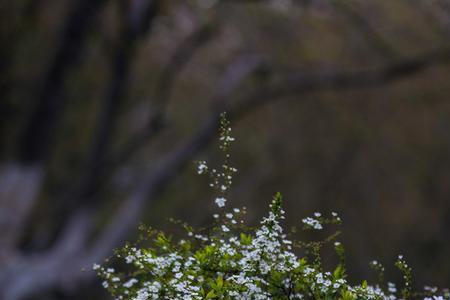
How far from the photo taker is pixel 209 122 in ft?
30.8

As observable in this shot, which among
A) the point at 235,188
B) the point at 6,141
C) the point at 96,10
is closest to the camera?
the point at 96,10

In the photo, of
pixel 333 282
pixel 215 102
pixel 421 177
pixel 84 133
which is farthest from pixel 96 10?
pixel 421 177

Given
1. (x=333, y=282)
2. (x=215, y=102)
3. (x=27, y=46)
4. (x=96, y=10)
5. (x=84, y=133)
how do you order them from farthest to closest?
1. (x=84, y=133)
2. (x=27, y=46)
3. (x=215, y=102)
4. (x=96, y=10)
5. (x=333, y=282)

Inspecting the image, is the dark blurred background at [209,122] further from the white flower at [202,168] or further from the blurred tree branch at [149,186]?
the white flower at [202,168]

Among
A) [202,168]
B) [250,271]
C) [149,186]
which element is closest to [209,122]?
[149,186]

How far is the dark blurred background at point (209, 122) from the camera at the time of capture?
9.02m

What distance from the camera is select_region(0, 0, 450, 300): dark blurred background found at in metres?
9.02

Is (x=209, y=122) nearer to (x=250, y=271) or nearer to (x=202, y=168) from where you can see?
(x=202, y=168)

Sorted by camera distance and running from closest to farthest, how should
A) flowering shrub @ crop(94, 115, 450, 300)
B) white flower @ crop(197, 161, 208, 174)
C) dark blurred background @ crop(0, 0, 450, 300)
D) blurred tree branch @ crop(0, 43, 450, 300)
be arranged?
flowering shrub @ crop(94, 115, 450, 300) → white flower @ crop(197, 161, 208, 174) → blurred tree branch @ crop(0, 43, 450, 300) → dark blurred background @ crop(0, 0, 450, 300)

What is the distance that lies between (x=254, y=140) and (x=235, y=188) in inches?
43.6

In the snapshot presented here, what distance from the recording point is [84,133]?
1409 cm

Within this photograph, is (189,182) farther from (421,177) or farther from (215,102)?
(215,102)

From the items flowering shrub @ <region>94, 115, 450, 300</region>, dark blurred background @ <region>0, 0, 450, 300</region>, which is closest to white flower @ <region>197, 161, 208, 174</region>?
flowering shrub @ <region>94, 115, 450, 300</region>

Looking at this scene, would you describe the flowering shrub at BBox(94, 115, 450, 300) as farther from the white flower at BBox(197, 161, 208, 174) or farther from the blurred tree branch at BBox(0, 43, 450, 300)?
the blurred tree branch at BBox(0, 43, 450, 300)
